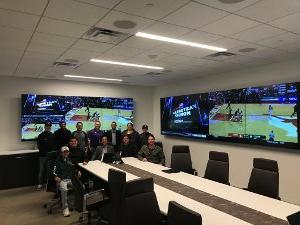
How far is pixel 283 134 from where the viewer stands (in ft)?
16.4

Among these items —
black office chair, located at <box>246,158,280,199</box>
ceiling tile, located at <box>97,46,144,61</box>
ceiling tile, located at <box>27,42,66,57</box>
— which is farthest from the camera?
ceiling tile, located at <box>97,46,144,61</box>

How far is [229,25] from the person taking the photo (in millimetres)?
3146

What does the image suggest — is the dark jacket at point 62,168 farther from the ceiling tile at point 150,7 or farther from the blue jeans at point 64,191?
the ceiling tile at point 150,7

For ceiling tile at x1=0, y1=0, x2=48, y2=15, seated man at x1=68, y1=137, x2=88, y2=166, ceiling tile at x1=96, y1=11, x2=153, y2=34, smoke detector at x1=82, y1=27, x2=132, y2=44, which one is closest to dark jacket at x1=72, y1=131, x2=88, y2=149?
seated man at x1=68, y1=137, x2=88, y2=166

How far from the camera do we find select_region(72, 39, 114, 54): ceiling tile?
12.6 feet

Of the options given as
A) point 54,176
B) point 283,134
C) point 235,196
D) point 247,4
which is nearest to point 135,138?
point 54,176

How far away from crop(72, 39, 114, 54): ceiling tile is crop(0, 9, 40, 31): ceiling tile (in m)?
0.78

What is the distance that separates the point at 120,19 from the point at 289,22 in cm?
197

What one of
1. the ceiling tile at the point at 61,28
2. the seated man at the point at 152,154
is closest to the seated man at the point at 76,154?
the seated man at the point at 152,154

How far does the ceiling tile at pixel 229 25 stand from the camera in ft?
9.71

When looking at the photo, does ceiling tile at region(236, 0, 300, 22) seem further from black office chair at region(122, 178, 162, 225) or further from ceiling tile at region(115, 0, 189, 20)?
black office chair at region(122, 178, 162, 225)

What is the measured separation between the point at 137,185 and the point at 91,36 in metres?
2.12

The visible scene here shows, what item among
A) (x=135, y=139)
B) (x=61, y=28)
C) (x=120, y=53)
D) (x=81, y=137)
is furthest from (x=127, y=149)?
(x=61, y=28)

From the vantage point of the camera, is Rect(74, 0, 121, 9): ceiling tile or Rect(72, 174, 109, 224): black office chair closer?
Rect(74, 0, 121, 9): ceiling tile
